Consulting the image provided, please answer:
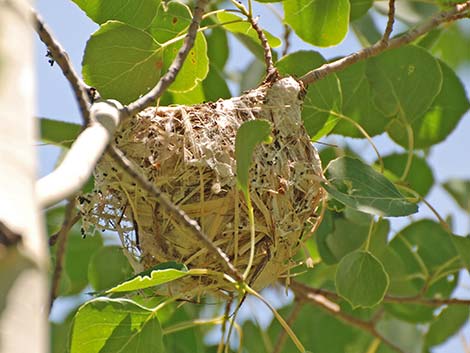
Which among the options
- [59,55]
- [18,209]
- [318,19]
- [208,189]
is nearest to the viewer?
[18,209]

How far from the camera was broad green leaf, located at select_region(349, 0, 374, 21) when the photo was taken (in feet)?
10.00

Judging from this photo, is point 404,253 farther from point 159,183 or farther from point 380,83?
point 159,183

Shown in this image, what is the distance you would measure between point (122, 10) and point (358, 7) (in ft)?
3.15

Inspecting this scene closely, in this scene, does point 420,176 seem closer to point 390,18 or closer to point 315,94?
point 315,94

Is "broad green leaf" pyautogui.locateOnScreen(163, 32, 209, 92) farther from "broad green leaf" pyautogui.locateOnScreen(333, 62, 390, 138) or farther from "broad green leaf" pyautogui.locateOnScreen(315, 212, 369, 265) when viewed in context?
"broad green leaf" pyautogui.locateOnScreen(315, 212, 369, 265)

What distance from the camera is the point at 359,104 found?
298cm

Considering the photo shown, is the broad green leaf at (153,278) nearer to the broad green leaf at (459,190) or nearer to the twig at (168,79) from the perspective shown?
the twig at (168,79)

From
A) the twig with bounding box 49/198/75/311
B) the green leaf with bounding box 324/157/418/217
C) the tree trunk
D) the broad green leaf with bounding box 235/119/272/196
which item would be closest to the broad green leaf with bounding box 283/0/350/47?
the green leaf with bounding box 324/157/418/217

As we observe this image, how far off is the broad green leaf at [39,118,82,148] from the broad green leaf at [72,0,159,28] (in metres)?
0.45

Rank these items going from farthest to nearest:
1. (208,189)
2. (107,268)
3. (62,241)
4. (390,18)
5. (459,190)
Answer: (459,190)
(107,268)
(390,18)
(208,189)
(62,241)

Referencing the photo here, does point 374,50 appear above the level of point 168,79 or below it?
below

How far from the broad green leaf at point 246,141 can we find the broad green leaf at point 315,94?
0.64 metres

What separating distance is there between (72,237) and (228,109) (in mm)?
1277

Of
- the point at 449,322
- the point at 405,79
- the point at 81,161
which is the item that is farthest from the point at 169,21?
the point at 449,322
